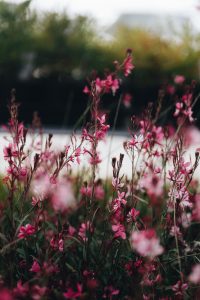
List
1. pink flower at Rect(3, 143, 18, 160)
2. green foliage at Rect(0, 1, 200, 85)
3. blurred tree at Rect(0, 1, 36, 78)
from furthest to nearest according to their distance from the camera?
green foliage at Rect(0, 1, 200, 85) → blurred tree at Rect(0, 1, 36, 78) → pink flower at Rect(3, 143, 18, 160)

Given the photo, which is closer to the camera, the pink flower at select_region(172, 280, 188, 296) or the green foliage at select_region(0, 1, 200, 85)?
the pink flower at select_region(172, 280, 188, 296)

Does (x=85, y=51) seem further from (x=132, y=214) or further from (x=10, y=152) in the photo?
(x=10, y=152)

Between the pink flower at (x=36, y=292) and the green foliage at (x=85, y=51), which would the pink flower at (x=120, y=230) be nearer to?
the pink flower at (x=36, y=292)

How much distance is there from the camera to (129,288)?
80.0 inches

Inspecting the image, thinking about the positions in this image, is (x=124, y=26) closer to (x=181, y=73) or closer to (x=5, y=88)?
(x=181, y=73)

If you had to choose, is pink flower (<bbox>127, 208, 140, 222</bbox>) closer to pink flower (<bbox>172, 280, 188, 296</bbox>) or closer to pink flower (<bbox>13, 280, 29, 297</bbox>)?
pink flower (<bbox>172, 280, 188, 296</bbox>)

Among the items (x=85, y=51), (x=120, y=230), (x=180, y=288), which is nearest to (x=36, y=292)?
(x=120, y=230)

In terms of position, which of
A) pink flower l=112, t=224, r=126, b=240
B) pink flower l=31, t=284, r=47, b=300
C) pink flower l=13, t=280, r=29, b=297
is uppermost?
pink flower l=112, t=224, r=126, b=240

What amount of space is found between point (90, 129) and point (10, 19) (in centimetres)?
941

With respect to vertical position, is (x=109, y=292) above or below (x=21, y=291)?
below

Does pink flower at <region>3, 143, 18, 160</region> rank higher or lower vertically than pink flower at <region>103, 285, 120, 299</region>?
higher

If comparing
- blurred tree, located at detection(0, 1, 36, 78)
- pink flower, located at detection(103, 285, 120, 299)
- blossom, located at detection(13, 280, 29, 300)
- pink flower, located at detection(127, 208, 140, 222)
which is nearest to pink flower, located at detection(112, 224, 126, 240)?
pink flower, located at detection(127, 208, 140, 222)

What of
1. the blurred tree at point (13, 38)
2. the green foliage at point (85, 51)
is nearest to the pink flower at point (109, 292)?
the blurred tree at point (13, 38)

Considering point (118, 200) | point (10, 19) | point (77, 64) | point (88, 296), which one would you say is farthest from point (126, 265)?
point (77, 64)
